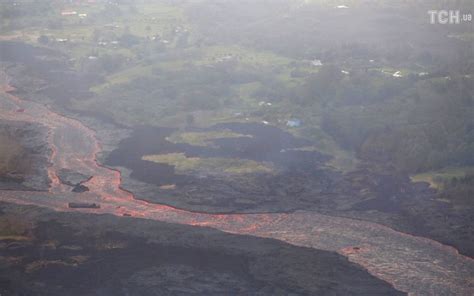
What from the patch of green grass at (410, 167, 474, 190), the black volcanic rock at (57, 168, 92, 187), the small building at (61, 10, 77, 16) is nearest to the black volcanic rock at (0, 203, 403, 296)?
the black volcanic rock at (57, 168, 92, 187)

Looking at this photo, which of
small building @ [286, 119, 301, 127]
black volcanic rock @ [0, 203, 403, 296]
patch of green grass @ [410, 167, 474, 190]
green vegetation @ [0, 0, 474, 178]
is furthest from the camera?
small building @ [286, 119, 301, 127]

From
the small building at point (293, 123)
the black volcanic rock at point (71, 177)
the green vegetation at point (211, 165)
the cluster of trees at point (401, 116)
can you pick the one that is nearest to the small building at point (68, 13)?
the cluster of trees at point (401, 116)

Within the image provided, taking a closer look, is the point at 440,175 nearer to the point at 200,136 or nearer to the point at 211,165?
the point at 211,165

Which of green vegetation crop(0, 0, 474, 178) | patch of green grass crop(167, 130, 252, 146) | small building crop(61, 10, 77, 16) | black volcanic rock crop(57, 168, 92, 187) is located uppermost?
small building crop(61, 10, 77, 16)

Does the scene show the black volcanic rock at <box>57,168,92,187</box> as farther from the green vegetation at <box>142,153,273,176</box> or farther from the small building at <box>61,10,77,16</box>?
the small building at <box>61,10,77,16</box>

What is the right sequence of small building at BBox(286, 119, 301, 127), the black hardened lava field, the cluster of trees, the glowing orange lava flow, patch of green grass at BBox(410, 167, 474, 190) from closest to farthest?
the black hardened lava field
the glowing orange lava flow
patch of green grass at BBox(410, 167, 474, 190)
the cluster of trees
small building at BBox(286, 119, 301, 127)

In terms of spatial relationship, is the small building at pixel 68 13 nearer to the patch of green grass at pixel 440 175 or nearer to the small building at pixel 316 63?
the small building at pixel 316 63

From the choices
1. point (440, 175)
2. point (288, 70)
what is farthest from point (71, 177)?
point (288, 70)
